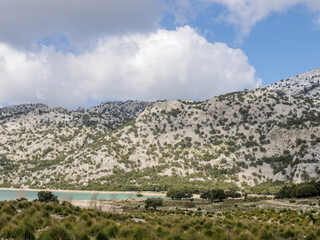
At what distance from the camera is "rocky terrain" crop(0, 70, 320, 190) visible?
144625 mm

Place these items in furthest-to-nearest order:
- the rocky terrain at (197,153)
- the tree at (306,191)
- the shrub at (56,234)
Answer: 1. the rocky terrain at (197,153)
2. the tree at (306,191)
3. the shrub at (56,234)

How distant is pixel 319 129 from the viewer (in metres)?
147

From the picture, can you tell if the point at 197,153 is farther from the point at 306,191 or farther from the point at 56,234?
the point at 56,234

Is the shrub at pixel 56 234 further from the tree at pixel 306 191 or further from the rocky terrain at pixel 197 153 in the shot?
the rocky terrain at pixel 197 153

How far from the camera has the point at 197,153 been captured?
6629 inches

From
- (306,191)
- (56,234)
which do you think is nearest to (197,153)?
(306,191)

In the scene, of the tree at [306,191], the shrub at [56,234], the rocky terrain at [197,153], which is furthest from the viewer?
the rocky terrain at [197,153]

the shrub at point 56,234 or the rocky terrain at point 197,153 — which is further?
the rocky terrain at point 197,153

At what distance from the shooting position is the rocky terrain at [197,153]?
145 meters

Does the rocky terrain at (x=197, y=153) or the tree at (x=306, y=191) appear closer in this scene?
the tree at (x=306, y=191)

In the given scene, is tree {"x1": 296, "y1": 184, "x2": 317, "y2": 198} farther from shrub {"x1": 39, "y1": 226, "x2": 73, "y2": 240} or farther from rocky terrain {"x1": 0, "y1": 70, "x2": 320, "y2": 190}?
shrub {"x1": 39, "y1": 226, "x2": 73, "y2": 240}

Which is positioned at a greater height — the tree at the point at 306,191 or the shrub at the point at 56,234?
the shrub at the point at 56,234

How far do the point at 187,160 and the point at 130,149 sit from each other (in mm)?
39910

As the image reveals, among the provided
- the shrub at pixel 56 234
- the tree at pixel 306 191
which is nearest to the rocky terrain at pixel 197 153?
the tree at pixel 306 191
